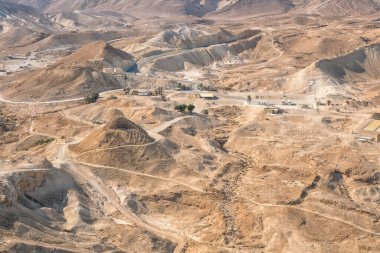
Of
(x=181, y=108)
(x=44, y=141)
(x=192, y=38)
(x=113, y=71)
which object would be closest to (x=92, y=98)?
(x=113, y=71)

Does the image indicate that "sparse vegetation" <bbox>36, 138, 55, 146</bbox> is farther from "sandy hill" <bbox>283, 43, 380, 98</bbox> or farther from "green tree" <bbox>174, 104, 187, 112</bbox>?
"sandy hill" <bbox>283, 43, 380, 98</bbox>

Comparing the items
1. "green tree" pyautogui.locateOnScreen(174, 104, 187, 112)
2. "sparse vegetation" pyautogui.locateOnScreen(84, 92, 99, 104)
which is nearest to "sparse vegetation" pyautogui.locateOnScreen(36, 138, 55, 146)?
"sparse vegetation" pyautogui.locateOnScreen(84, 92, 99, 104)

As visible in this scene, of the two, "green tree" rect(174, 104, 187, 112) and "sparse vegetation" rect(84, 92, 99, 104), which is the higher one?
"green tree" rect(174, 104, 187, 112)

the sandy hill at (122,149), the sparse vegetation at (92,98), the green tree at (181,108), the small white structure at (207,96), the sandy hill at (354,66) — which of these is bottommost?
the sandy hill at (354,66)

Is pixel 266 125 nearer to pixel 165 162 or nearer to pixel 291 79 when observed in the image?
pixel 165 162

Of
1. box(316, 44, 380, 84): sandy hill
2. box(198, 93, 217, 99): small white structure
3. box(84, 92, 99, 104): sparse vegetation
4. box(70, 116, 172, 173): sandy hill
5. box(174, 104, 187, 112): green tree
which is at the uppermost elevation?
box(70, 116, 172, 173): sandy hill

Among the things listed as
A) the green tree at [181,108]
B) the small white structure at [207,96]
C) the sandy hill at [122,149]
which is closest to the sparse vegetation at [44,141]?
the sandy hill at [122,149]

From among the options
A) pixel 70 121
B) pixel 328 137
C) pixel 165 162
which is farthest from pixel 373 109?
pixel 70 121

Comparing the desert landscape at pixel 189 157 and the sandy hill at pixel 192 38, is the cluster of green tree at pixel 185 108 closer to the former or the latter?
the desert landscape at pixel 189 157
